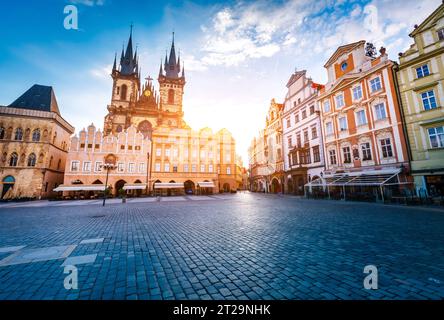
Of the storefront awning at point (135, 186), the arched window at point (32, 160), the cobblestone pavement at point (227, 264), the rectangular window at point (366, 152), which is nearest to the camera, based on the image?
the cobblestone pavement at point (227, 264)

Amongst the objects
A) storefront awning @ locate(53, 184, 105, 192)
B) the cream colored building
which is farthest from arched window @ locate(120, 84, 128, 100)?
storefront awning @ locate(53, 184, 105, 192)

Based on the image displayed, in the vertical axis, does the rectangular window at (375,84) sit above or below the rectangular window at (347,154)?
above

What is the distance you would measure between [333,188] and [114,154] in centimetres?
3540

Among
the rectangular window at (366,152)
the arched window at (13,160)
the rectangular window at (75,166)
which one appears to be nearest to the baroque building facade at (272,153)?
the rectangular window at (366,152)

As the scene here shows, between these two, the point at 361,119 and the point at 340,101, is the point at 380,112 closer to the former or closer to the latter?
the point at 361,119

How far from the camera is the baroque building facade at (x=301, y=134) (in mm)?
25953

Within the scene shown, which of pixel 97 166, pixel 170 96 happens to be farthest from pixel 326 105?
pixel 170 96

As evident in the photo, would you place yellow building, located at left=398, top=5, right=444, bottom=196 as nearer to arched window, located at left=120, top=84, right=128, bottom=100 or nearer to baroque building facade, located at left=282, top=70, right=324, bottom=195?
baroque building facade, located at left=282, top=70, right=324, bottom=195

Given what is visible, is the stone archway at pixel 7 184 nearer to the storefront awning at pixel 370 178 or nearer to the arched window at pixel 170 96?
the arched window at pixel 170 96

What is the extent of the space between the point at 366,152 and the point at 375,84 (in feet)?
23.3

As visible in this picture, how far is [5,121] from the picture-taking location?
103ft

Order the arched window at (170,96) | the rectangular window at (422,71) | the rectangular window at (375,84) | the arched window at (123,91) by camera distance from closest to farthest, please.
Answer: the rectangular window at (422,71) → the rectangular window at (375,84) → the arched window at (123,91) → the arched window at (170,96)
